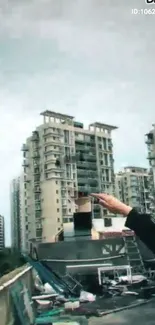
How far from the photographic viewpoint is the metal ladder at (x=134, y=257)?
4.90 metres

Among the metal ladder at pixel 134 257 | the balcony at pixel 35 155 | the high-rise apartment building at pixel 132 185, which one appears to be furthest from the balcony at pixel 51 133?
the metal ladder at pixel 134 257

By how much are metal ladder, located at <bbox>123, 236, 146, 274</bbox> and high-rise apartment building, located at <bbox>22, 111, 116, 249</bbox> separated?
7292 mm

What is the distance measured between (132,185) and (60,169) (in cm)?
525

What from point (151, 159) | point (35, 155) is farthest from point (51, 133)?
point (151, 159)

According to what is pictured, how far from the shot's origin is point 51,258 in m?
4.47

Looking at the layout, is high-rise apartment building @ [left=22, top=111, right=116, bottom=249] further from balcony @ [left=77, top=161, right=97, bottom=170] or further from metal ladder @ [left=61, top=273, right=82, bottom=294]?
metal ladder @ [left=61, top=273, right=82, bottom=294]

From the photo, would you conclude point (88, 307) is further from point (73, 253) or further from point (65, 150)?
point (65, 150)

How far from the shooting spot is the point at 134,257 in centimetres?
499

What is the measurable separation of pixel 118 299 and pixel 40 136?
372 inches

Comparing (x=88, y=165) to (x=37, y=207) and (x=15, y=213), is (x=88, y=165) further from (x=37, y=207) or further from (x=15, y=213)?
(x=15, y=213)

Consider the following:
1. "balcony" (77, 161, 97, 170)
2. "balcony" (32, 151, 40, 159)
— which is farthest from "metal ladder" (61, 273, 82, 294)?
"balcony" (77, 161, 97, 170)

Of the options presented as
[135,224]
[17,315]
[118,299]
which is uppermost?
[135,224]

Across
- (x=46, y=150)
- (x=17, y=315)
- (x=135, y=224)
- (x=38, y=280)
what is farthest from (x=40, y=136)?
(x=135, y=224)

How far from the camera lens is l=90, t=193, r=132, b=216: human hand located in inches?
31.7
